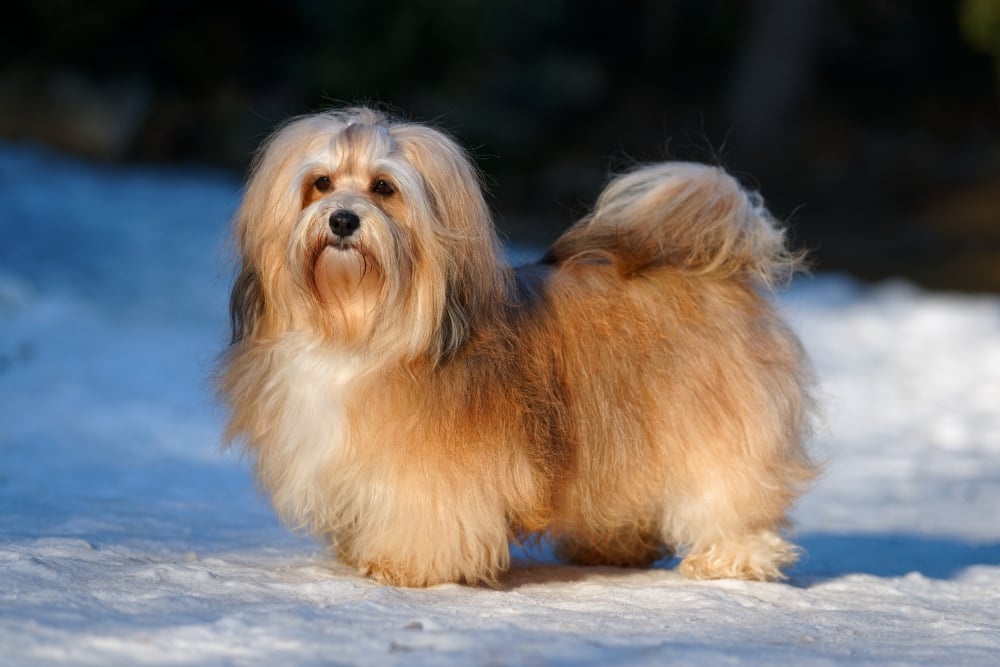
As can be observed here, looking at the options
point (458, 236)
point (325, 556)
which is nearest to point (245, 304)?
point (458, 236)

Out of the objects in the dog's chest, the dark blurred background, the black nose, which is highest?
the dark blurred background

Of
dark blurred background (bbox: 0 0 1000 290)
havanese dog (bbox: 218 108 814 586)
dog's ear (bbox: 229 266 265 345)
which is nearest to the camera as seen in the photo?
havanese dog (bbox: 218 108 814 586)

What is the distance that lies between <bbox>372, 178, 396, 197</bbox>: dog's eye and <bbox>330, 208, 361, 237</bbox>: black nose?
0.21 metres

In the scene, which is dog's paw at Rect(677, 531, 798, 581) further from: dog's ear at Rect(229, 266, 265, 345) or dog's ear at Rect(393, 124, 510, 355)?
dog's ear at Rect(229, 266, 265, 345)

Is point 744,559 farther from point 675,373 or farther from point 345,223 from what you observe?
point 345,223

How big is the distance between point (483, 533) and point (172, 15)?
14497mm

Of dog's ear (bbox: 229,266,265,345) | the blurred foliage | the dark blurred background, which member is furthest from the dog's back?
the blurred foliage

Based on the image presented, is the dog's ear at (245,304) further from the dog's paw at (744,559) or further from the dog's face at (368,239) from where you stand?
the dog's paw at (744,559)

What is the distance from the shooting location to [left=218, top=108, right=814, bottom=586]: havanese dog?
158 inches

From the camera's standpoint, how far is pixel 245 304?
4.25m

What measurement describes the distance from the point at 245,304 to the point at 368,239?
595mm

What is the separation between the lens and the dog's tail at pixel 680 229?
15.5 ft

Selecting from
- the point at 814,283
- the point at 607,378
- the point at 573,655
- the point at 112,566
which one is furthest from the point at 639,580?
the point at 814,283

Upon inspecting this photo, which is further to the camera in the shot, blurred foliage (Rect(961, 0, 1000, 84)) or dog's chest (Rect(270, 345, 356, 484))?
blurred foliage (Rect(961, 0, 1000, 84))
